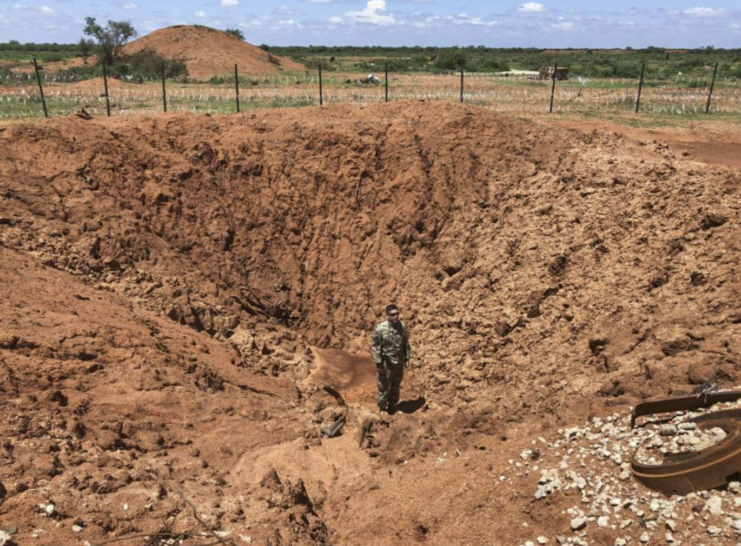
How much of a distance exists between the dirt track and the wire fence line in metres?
7.40

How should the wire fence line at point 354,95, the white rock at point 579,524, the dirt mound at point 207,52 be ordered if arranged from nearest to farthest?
the white rock at point 579,524 → the wire fence line at point 354,95 → the dirt mound at point 207,52

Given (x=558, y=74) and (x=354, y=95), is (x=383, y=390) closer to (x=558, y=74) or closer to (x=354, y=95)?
(x=354, y=95)

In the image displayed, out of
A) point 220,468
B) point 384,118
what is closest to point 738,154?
point 384,118

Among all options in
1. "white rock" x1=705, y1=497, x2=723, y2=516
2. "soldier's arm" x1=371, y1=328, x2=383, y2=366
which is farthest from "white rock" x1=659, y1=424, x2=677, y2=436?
"soldier's arm" x1=371, y1=328, x2=383, y2=366

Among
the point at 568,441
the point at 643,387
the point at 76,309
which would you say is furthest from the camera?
the point at 76,309

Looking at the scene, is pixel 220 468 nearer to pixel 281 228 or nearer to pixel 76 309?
pixel 76 309

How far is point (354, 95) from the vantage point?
87.5 ft

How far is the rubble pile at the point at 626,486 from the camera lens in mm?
4332

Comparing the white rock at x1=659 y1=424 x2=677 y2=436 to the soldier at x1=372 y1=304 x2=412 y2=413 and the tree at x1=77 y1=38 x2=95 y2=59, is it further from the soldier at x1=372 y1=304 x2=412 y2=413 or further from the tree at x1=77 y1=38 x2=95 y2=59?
the tree at x1=77 y1=38 x2=95 y2=59

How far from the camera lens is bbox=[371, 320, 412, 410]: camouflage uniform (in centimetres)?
860

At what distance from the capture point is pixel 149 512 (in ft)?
16.3

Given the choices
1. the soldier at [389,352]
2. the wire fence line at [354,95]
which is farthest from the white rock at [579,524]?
the wire fence line at [354,95]

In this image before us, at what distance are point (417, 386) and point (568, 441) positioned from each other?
13.6ft

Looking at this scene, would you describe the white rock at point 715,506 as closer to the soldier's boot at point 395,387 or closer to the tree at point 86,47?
the soldier's boot at point 395,387
